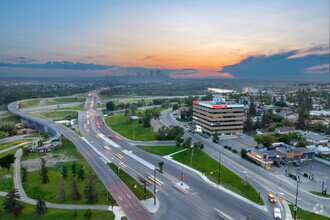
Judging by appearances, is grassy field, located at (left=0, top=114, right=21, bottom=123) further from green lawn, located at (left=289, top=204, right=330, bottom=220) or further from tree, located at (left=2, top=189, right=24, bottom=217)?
green lawn, located at (left=289, top=204, right=330, bottom=220)

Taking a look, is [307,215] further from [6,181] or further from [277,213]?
[6,181]

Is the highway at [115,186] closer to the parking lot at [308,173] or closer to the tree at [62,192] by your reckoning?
the tree at [62,192]

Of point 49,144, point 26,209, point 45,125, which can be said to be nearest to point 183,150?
point 26,209

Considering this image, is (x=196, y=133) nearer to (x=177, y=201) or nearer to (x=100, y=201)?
(x=177, y=201)

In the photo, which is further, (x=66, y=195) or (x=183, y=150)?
(x=183, y=150)

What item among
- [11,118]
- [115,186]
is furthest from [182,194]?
[11,118]

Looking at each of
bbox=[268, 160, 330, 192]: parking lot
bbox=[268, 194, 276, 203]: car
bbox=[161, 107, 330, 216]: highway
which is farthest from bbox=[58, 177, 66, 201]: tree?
bbox=[268, 160, 330, 192]: parking lot
